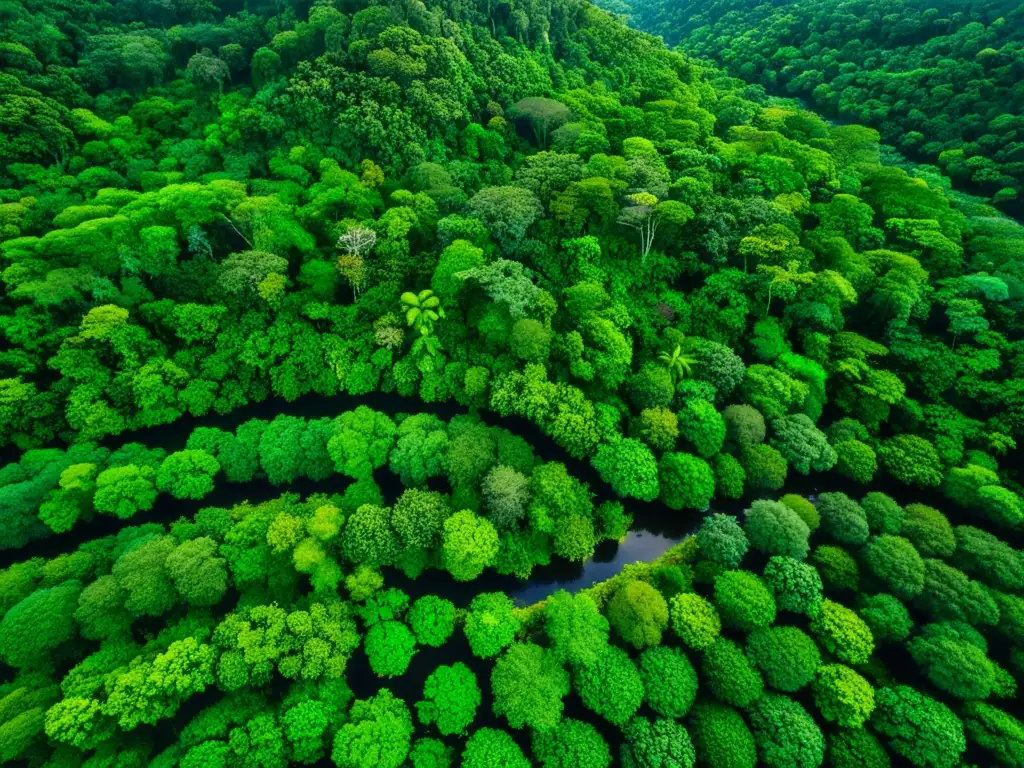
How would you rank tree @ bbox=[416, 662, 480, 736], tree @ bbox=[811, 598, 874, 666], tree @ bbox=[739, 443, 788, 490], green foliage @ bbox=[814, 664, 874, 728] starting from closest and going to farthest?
Result: green foliage @ bbox=[814, 664, 874, 728] < tree @ bbox=[416, 662, 480, 736] < tree @ bbox=[811, 598, 874, 666] < tree @ bbox=[739, 443, 788, 490]

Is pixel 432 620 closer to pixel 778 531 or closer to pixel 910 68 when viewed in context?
pixel 778 531

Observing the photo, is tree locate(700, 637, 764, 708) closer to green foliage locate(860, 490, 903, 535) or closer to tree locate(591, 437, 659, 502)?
tree locate(591, 437, 659, 502)

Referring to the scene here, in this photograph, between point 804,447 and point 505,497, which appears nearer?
point 505,497

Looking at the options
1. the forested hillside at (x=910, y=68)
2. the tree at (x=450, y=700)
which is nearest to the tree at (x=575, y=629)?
the tree at (x=450, y=700)

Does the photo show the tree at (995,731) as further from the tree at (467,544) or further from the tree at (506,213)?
the tree at (506,213)

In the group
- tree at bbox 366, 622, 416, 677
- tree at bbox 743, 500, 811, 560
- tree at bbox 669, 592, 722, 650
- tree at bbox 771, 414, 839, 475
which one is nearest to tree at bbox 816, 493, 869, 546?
tree at bbox 743, 500, 811, 560

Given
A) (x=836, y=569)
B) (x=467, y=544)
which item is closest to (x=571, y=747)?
(x=467, y=544)
